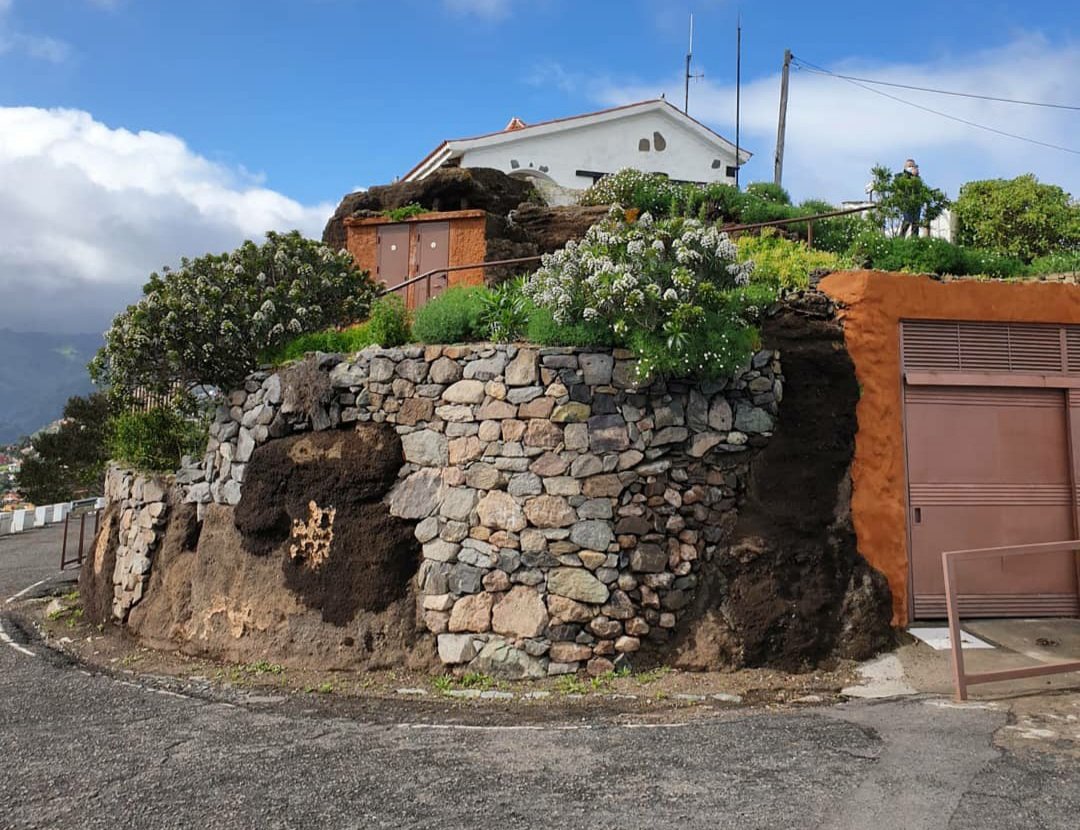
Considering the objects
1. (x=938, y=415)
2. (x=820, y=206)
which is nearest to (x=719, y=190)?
(x=820, y=206)

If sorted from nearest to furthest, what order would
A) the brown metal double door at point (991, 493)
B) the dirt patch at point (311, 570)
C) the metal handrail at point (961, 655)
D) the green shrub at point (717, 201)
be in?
the metal handrail at point (961, 655)
the dirt patch at point (311, 570)
the brown metal double door at point (991, 493)
the green shrub at point (717, 201)

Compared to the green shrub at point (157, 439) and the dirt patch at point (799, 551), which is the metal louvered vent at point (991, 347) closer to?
the dirt patch at point (799, 551)

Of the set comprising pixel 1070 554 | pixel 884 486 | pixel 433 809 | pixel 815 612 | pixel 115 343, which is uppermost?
pixel 115 343

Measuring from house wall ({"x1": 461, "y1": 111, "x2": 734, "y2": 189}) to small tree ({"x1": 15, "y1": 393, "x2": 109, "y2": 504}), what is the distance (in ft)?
74.3

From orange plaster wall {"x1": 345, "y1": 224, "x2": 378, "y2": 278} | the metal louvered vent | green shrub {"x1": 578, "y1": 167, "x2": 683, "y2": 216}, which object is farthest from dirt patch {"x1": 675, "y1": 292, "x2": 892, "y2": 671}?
orange plaster wall {"x1": 345, "y1": 224, "x2": 378, "y2": 278}

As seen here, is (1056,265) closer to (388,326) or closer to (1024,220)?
(1024,220)

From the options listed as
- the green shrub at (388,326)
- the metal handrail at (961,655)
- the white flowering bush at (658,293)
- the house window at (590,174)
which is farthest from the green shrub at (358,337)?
the house window at (590,174)

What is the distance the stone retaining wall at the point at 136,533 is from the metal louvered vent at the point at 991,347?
9.96 meters

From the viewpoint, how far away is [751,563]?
860 cm

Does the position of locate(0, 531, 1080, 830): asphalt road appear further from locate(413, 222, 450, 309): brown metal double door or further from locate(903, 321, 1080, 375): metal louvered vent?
locate(413, 222, 450, 309): brown metal double door

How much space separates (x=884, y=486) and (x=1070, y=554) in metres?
2.49

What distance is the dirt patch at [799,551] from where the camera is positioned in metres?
8.40

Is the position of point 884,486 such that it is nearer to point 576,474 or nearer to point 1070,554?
point 1070,554

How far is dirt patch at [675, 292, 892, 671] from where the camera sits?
331 inches
